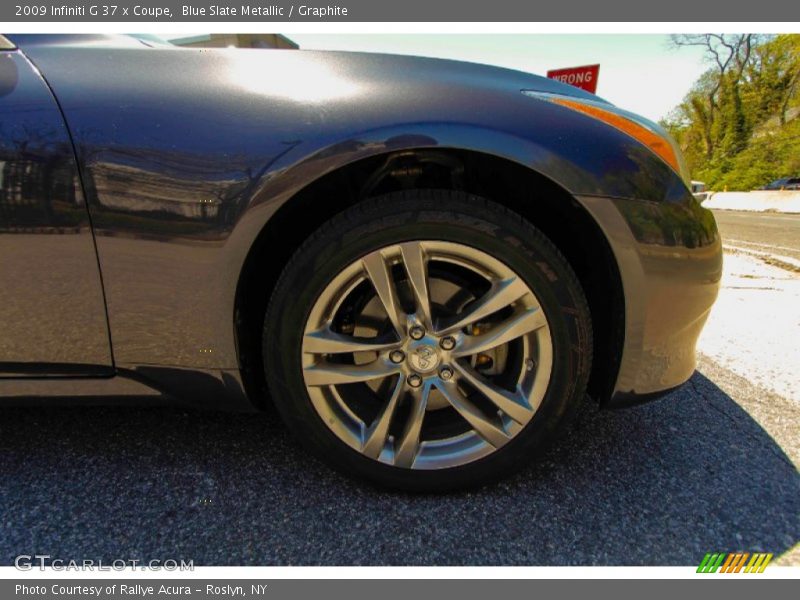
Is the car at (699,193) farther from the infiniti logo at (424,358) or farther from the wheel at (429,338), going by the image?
the infiniti logo at (424,358)

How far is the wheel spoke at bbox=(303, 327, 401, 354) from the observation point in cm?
142

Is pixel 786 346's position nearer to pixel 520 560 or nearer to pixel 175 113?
pixel 520 560

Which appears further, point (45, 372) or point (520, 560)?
point (45, 372)

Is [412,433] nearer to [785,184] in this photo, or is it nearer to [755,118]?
[785,184]

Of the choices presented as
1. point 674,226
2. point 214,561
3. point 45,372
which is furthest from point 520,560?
point 45,372

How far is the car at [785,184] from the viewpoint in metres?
25.0

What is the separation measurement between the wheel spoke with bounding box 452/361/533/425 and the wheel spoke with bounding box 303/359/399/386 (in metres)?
0.21

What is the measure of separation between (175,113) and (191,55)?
230mm

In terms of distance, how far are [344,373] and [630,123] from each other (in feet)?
3.80

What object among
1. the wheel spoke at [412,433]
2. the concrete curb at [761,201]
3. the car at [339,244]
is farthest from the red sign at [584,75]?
the concrete curb at [761,201]

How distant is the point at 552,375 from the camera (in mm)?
1437

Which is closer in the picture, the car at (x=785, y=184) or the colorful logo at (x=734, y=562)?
the colorful logo at (x=734, y=562)

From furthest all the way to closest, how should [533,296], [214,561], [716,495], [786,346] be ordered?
[786,346] < [716,495] < [533,296] < [214,561]

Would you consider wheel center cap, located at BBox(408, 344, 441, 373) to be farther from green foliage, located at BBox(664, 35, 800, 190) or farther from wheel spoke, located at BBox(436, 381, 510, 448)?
green foliage, located at BBox(664, 35, 800, 190)
